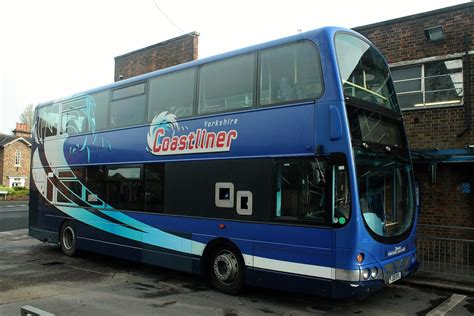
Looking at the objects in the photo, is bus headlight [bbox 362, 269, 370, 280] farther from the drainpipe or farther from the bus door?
the drainpipe

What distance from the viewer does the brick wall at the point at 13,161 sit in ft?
163

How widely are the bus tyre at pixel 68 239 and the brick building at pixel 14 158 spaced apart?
43924 mm

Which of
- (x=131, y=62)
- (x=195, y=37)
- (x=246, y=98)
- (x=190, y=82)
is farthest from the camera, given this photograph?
(x=131, y=62)

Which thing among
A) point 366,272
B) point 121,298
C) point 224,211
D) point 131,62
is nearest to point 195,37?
point 131,62

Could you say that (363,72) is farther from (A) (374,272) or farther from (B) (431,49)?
(B) (431,49)

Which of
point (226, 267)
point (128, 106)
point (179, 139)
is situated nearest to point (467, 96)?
point (179, 139)

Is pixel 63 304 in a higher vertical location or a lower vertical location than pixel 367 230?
lower

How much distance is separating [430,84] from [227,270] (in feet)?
23.1

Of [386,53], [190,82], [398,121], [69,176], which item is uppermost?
[386,53]

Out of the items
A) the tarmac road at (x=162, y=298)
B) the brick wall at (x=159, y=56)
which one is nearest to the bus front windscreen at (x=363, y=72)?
the tarmac road at (x=162, y=298)

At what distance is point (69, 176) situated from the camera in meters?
11.1

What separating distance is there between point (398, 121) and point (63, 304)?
20.3 feet

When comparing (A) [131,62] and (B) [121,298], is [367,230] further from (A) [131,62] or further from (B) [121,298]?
(A) [131,62]

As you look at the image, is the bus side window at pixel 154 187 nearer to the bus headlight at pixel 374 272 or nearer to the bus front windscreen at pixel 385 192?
the bus front windscreen at pixel 385 192
